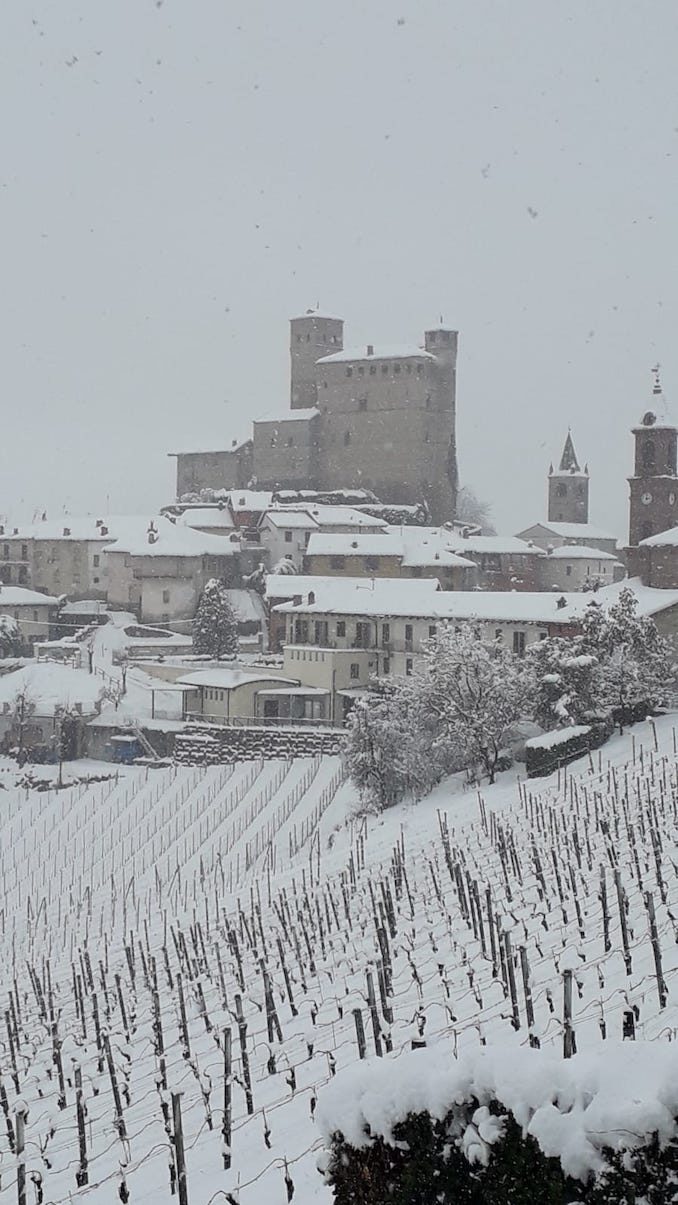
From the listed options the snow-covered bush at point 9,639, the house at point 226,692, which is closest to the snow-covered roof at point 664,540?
the house at point 226,692

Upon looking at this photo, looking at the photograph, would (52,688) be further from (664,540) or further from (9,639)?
(664,540)

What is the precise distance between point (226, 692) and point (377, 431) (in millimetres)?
29543

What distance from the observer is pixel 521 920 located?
1119 cm

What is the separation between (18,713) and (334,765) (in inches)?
490

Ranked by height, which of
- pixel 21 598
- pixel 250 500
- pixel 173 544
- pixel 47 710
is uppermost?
pixel 250 500

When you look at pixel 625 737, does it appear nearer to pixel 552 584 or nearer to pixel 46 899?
pixel 46 899

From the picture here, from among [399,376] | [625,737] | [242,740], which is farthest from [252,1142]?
[399,376]

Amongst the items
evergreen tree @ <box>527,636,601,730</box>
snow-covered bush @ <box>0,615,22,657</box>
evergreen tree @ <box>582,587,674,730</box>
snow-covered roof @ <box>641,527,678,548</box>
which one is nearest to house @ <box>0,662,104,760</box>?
snow-covered bush @ <box>0,615,22,657</box>

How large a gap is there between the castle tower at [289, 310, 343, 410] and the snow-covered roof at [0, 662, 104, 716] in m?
31.6

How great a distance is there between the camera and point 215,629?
5128cm

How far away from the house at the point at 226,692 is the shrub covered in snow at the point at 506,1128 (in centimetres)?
3832

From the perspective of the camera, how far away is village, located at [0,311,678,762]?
1671 inches

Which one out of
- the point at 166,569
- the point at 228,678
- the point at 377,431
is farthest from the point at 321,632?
the point at 377,431

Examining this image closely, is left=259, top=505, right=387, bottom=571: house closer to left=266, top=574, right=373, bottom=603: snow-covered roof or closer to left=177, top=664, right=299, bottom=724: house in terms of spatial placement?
left=266, top=574, right=373, bottom=603: snow-covered roof
